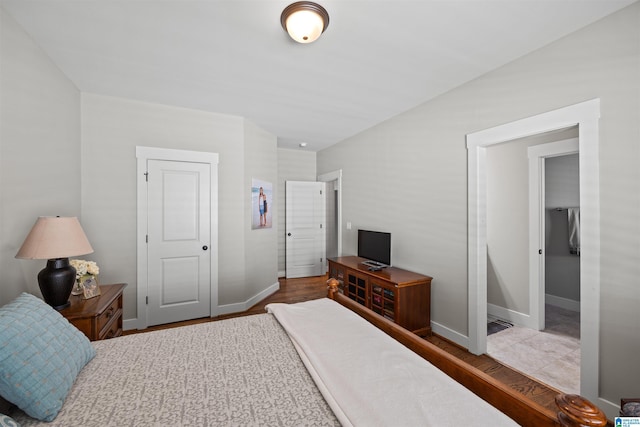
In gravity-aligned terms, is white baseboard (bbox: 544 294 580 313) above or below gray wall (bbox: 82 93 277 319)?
below

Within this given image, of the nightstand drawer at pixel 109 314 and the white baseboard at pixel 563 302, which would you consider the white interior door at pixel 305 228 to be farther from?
the white baseboard at pixel 563 302

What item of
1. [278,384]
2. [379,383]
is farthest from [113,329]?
[379,383]

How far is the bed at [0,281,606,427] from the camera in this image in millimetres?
888

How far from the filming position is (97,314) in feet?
5.93

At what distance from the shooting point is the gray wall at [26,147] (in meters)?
1.70

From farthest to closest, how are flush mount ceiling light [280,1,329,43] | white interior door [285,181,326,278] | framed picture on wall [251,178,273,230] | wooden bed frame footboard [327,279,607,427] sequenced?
white interior door [285,181,326,278] < framed picture on wall [251,178,273,230] < flush mount ceiling light [280,1,329,43] < wooden bed frame footboard [327,279,607,427]

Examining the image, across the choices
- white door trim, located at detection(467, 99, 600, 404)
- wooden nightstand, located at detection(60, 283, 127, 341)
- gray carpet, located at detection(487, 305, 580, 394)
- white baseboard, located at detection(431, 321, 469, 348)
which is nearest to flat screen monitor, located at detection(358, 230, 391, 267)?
white baseboard, located at detection(431, 321, 469, 348)

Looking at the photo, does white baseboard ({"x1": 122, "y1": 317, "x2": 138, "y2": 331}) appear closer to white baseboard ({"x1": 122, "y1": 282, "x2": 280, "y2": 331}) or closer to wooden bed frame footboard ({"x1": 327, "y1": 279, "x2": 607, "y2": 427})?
white baseboard ({"x1": 122, "y1": 282, "x2": 280, "y2": 331})

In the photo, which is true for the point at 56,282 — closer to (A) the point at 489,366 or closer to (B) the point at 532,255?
(A) the point at 489,366

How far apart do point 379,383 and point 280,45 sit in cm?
223

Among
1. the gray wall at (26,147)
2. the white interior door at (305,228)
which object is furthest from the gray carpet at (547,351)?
the gray wall at (26,147)

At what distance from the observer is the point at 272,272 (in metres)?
4.55

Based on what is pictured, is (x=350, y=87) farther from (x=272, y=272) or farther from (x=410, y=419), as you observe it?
(x=272, y=272)

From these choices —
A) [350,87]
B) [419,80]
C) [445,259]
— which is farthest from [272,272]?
[419,80]
